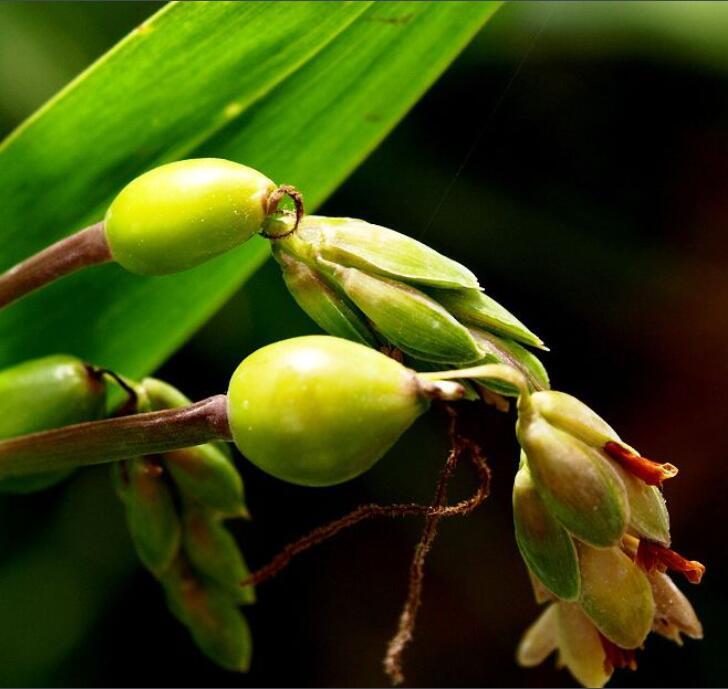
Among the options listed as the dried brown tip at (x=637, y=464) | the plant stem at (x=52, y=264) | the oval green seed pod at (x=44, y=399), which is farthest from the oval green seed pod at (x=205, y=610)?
the dried brown tip at (x=637, y=464)

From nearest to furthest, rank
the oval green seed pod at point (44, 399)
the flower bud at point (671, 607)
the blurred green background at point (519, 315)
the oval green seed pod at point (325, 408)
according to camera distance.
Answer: the oval green seed pod at point (325, 408)
the flower bud at point (671, 607)
the oval green seed pod at point (44, 399)
the blurred green background at point (519, 315)

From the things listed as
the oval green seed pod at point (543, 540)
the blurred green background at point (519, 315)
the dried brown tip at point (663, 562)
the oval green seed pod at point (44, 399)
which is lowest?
the blurred green background at point (519, 315)

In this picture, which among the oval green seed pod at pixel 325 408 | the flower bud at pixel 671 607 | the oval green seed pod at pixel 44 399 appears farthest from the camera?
the oval green seed pod at pixel 44 399

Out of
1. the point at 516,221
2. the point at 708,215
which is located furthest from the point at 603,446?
the point at 708,215

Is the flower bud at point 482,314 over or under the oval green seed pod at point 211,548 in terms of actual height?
over

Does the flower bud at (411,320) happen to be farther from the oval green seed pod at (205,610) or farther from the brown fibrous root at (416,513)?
the oval green seed pod at (205,610)

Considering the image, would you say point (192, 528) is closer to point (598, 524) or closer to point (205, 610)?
point (205, 610)

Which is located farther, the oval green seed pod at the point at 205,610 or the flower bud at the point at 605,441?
the oval green seed pod at the point at 205,610

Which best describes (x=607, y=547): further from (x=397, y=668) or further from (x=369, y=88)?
(x=369, y=88)
